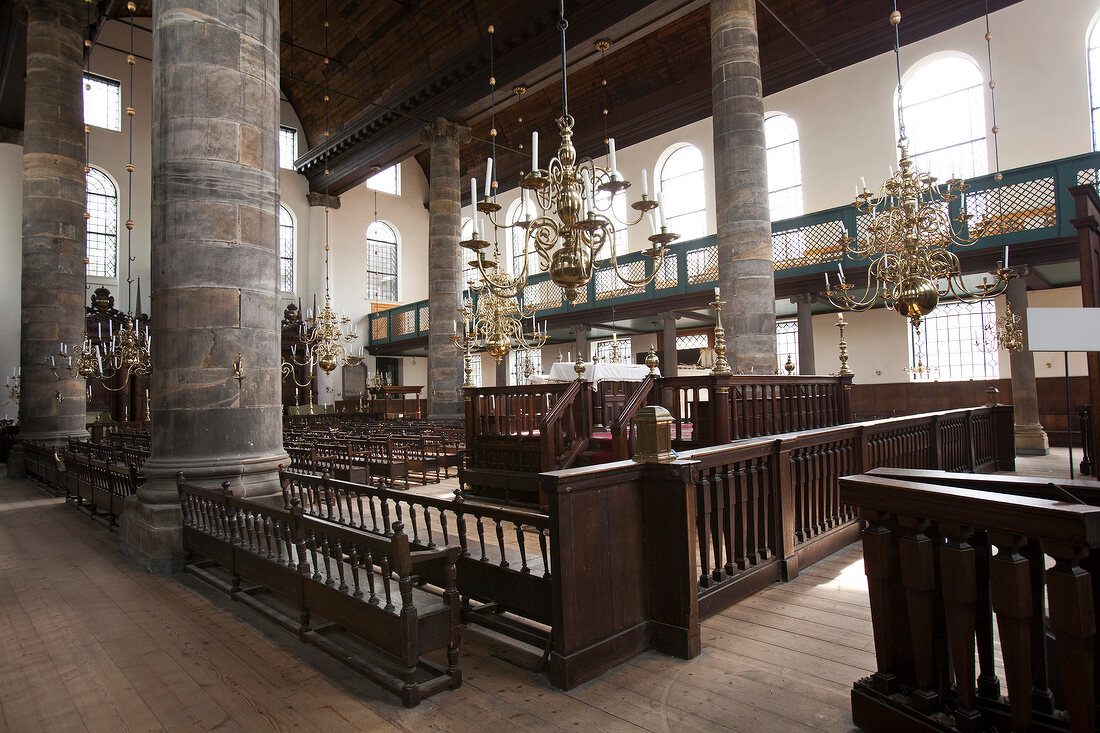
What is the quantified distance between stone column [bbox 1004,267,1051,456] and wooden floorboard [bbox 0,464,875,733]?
30.3 feet

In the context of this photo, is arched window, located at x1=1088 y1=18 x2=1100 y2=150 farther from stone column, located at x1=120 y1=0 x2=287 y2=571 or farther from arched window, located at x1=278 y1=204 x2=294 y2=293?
arched window, located at x1=278 y1=204 x2=294 y2=293

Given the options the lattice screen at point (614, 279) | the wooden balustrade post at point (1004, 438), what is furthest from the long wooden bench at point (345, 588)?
the lattice screen at point (614, 279)

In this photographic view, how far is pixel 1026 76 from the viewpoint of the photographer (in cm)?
A: 1217

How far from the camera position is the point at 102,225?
724 inches

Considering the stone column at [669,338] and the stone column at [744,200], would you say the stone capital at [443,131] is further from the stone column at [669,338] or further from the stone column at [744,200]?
the stone column at [744,200]

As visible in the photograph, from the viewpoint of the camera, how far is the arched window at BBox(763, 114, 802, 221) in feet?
51.0

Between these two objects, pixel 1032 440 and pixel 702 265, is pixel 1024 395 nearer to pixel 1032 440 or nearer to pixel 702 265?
pixel 1032 440

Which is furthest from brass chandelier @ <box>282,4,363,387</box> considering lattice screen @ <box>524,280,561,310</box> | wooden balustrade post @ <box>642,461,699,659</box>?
wooden balustrade post @ <box>642,461,699,659</box>

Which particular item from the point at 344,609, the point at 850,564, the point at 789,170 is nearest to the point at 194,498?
the point at 344,609

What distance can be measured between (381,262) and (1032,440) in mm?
21711

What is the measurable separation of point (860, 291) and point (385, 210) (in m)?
18.6

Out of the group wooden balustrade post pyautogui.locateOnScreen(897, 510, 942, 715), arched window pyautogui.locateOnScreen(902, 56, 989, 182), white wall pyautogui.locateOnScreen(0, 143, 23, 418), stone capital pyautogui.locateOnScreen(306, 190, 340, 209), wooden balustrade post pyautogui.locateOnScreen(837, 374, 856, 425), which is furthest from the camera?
stone capital pyautogui.locateOnScreen(306, 190, 340, 209)

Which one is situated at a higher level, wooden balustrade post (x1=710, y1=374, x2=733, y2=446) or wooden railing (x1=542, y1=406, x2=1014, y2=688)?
wooden balustrade post (x1=710, y1=374, x2=733, y2=446)

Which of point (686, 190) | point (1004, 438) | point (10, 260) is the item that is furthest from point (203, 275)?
point (10, 260)
